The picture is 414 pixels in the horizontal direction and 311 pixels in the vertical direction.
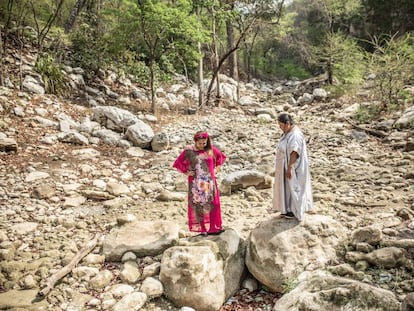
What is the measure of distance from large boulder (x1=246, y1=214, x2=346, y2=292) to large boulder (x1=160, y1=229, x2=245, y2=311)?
0.24 meters

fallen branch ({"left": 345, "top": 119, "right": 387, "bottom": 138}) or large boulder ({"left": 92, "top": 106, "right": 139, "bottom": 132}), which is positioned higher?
large boulder ({"left": 92, "top": 106, "right": 139, "bottom": 132})

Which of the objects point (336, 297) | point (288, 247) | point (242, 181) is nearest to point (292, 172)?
point (288, 247)

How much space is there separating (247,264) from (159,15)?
24.5 ft

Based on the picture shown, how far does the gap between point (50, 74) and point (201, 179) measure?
24.5ft

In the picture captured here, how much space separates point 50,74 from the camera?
9.59m

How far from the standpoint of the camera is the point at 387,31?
65.3 ft

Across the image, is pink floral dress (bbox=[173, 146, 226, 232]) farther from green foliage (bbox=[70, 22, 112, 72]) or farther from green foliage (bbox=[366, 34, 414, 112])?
green foliage (bbox=[70, 22, 112, 72])

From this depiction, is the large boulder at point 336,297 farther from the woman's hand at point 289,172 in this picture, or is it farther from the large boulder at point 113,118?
the large boulder at point 113,118

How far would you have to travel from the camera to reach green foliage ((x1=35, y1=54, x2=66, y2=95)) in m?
9.44

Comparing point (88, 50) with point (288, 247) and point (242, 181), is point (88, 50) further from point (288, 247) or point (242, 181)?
point (288, 247)

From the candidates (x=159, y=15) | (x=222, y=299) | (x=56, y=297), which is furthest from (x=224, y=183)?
(x=159, y=15)

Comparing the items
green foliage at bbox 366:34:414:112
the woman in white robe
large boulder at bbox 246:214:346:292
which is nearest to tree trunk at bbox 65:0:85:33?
green foliage at bbox 366:34:414:112

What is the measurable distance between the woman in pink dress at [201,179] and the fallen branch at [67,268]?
4.41 feet

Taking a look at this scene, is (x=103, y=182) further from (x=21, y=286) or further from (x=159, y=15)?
(x=159, y=15)
